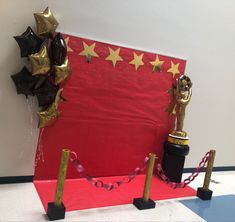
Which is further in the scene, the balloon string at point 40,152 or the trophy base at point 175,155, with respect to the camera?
the trophy base at point 175,155

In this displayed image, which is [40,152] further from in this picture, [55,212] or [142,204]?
[142,204]

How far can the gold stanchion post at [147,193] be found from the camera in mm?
2680

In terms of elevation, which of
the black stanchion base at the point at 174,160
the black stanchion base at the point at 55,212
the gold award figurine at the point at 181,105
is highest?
the gold award figurine at the point at 181,105

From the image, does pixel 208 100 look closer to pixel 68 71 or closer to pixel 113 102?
pixel 113 102

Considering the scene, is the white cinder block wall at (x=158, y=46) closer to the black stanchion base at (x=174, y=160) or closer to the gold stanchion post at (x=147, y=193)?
the black stanchion base at (x=174, y=160)

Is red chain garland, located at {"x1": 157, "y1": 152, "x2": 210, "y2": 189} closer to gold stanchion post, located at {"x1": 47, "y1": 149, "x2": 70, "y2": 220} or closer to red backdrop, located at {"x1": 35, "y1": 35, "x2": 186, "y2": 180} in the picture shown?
red backdrop, located at {"x1": 35, "y1": 35, "x2": 186, "y2": 180}

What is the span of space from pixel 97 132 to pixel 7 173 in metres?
1.01

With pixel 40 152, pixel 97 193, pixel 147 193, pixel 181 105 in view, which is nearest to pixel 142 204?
pixel 147 193

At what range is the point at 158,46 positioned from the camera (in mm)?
3486

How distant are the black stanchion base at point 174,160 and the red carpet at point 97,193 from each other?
0.17 meters

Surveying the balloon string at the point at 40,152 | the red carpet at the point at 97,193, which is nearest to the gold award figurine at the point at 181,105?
the red carpet at the point at 97,193

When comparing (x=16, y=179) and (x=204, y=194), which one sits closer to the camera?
(x=16, y=179)

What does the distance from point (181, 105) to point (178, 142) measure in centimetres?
45

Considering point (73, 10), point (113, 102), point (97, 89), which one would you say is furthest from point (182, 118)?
point (73, 10)
